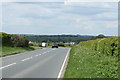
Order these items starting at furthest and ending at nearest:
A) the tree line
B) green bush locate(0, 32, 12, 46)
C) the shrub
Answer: the shrub → the tree line → green bush locate(0, 32, 12, 46)

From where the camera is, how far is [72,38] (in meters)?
177

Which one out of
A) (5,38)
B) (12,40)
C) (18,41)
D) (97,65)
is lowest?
(97,65)

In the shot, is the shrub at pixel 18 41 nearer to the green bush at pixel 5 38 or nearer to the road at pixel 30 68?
the green bush at pixel 5 38

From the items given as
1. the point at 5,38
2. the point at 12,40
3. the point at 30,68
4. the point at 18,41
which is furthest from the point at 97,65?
the point at 18,41

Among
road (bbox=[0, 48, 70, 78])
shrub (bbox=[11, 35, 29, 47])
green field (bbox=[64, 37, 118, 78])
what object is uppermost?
shrub (bbox=[11, 35, 29, 47])

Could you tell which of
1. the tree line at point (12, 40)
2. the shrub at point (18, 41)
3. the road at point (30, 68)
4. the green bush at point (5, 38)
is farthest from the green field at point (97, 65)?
the shrub at point (18, 41)

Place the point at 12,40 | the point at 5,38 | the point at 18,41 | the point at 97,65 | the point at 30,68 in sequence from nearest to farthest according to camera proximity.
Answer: the point at 97,65, the point at 30,68, the point at 5,38, the point at 12,40, the point at 18,41

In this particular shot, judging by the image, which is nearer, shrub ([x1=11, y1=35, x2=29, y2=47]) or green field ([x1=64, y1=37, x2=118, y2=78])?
green field ([x1=64, y1=37, x2=118, y2=78])

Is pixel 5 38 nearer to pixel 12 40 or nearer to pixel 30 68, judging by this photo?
pixel 12 40

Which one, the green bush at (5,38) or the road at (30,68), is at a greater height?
the green bush at (5,38)

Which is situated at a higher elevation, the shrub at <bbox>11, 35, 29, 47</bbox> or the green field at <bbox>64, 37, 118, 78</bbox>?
the shrub at <bbox>11, 35, 29, 47</bbox>

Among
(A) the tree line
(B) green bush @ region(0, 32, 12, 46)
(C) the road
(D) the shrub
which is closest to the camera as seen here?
(C) the road

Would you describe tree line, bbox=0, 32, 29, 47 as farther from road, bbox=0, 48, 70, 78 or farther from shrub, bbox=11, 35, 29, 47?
road, bbox=0, 48, 70, 78

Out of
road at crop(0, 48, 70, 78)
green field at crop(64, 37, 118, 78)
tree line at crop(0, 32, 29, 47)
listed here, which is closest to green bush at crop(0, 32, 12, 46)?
tree line at crop(0, 32, 29, 47)
